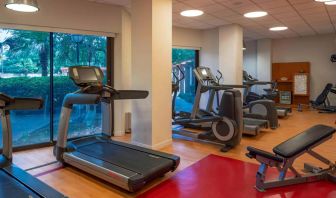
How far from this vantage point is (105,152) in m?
3.32

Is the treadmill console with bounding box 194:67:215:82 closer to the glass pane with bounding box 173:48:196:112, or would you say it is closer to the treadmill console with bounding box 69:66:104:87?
the treadmill console with bounding box 69:66:104:87

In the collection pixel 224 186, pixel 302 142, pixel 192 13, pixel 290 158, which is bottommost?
pixel 224 186

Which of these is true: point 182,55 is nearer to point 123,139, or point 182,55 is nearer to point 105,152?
point 123,139

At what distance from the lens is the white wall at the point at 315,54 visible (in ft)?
29.3

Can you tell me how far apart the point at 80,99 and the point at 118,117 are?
201 cm

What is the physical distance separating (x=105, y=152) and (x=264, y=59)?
27.1 ft

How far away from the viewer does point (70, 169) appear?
3.32m

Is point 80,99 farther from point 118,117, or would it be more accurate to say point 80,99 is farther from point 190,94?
point 190,94

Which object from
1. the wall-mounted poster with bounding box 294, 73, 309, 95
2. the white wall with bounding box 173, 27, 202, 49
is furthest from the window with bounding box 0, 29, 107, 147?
the wall-mounted poster with bounding box 294, 73, 309, 95

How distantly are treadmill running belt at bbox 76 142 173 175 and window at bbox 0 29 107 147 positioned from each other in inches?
59.3

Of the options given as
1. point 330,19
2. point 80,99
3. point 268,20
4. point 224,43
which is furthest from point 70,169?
point 330,19

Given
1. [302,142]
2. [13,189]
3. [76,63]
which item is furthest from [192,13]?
[13,189]

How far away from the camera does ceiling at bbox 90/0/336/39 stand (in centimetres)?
493

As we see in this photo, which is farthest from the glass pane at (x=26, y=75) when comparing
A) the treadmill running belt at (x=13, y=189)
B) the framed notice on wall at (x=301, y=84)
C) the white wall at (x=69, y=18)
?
the framed notice on wall at (x=301, y=84)
